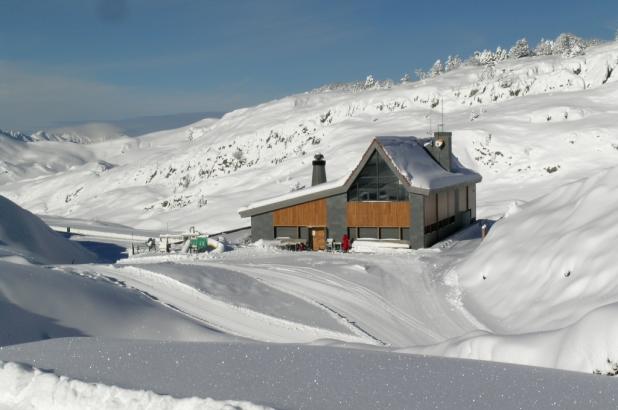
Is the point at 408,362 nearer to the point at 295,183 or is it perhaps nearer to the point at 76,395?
the point at 76,395

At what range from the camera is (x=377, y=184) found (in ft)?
99.3

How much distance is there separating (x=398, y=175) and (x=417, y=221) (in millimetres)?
2295

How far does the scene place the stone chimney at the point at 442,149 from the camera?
36.1 meters

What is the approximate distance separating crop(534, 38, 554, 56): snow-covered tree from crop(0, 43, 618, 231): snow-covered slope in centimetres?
2122

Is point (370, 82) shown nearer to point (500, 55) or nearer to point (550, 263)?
point (500, 55)

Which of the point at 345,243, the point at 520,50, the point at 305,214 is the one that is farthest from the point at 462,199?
the point at 520,50

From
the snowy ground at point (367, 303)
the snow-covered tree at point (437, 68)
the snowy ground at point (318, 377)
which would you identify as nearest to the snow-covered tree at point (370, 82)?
Answer: the snow-covered tree at point (437, 68)

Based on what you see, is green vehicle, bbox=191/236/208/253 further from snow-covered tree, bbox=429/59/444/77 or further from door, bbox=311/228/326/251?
snow-covered tree, bbox=429/59/444/77

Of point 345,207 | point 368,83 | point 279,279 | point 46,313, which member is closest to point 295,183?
point 345,207

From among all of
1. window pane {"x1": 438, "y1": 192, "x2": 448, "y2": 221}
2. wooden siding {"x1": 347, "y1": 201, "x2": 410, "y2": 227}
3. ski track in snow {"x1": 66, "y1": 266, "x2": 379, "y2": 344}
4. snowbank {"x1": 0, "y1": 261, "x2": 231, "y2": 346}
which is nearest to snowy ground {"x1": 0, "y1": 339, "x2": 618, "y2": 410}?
snowbank {"x1": 0, "y1": 261, "x2": 231, "y2": 346}

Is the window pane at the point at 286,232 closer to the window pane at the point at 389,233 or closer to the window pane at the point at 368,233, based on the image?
the window pane at the point at 368,233

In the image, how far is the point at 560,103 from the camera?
5928 cm

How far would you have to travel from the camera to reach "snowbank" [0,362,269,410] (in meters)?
5.80

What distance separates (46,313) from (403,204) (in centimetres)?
1882
